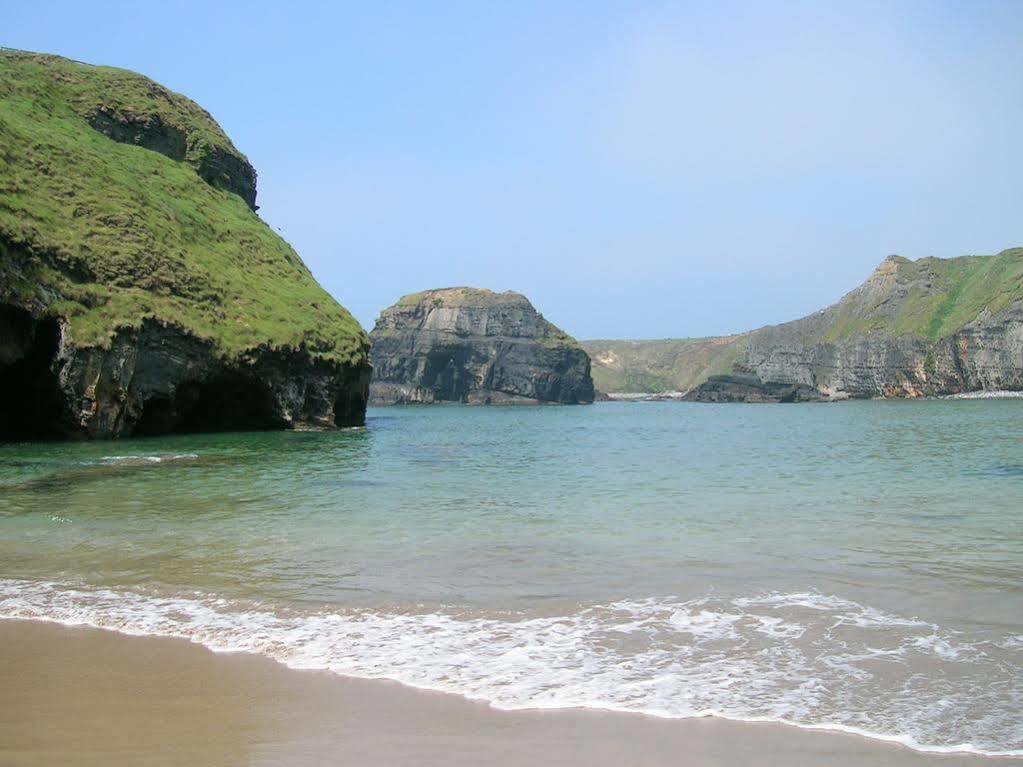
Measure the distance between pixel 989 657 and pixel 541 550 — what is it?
6.35 meters

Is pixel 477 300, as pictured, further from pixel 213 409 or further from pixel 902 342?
pixel 213 409

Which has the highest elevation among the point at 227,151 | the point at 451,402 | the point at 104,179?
the point at 227,151

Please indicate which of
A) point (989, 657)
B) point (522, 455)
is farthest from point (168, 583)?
point (522, 455)

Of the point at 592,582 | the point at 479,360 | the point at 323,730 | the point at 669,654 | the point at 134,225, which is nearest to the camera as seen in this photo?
the point at 323,730

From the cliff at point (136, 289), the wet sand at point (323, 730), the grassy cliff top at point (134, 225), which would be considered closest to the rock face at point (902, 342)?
the grassy cliff top at point (134, 225)

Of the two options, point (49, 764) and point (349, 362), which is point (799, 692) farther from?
point (349, 362)

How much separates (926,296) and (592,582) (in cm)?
17530

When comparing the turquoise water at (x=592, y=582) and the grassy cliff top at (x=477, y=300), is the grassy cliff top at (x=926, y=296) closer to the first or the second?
the grassy cliff top at (x=477, y=300)

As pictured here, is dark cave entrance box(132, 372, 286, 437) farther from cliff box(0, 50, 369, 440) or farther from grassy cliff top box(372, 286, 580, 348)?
grassy cliff top box(372, 286, 580, 348)

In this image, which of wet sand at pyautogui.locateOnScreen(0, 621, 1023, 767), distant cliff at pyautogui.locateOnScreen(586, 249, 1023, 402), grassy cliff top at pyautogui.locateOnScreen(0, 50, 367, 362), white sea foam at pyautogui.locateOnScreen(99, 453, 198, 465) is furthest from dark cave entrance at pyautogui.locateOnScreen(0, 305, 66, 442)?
distant cliff at pyautogui.locateOnScreen(586, 249, 1023, 402)

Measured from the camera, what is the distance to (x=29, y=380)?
36562 millimetres

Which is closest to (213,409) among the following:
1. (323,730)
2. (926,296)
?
(323,730)

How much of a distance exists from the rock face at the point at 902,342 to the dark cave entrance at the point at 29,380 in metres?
136

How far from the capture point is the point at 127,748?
5.19m
